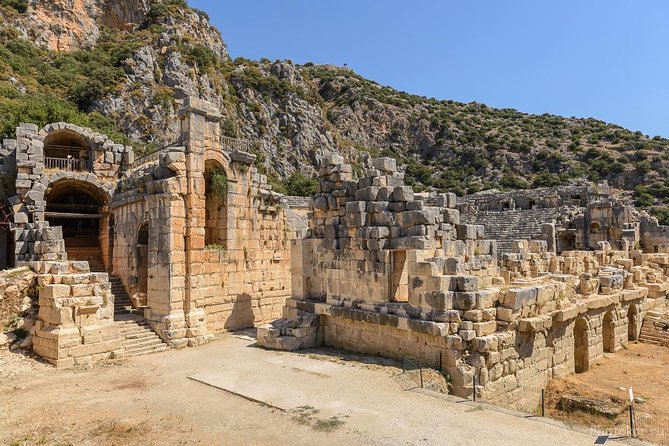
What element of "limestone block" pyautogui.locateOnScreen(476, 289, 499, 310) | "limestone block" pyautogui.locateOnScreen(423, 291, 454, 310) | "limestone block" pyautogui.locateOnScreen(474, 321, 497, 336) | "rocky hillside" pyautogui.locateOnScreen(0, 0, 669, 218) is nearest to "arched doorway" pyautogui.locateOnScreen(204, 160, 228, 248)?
"limestone block" pyautogui.locateOnScreen(423, 291, 454, 310)

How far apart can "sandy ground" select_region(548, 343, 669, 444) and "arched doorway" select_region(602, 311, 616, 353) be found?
0.86 ft

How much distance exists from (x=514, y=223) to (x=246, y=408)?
26368 millimetres

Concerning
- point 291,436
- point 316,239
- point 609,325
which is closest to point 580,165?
point 609,325

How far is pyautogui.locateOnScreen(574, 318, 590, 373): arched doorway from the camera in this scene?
40.7ft

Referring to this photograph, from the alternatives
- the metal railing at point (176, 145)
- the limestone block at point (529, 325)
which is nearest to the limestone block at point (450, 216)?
the limestone block at point (529, 325)

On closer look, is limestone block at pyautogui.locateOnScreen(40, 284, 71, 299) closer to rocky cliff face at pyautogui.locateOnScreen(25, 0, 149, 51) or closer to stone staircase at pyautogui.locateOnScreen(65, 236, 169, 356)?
stone staircase at pyautogui.locateOnScreen(65, 236, 169, 356)

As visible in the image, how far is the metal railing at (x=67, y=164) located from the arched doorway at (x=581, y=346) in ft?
63.2

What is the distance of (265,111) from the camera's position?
55688 millimetres

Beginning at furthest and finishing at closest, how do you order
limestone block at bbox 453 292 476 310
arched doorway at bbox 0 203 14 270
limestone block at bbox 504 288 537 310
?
arched doorway at bbox 0 203 14 270 < limestone block at bbox 504 288 537 310 < limestone block at bbox 453 292 476 310

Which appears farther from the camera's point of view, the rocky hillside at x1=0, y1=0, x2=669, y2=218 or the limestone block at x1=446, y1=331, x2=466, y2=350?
the rocky hillside at x1=0, y1=0, x2=669, y2=218

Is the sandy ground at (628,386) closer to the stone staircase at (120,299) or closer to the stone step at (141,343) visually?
the stone step at (141,343)

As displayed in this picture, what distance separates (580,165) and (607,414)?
55624mm

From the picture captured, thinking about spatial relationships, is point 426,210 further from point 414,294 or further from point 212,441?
point 212,441

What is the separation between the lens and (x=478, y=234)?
12.3 metres
